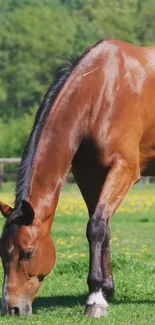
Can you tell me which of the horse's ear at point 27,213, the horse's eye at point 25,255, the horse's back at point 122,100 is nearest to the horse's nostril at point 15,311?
the horse's eye at point 25,255

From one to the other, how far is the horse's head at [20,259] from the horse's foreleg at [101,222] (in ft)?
1.56

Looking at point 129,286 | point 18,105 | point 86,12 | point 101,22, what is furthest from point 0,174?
point 86,12

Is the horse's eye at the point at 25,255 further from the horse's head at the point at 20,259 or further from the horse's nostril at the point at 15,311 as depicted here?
the horse's nostril at the point at 15,311

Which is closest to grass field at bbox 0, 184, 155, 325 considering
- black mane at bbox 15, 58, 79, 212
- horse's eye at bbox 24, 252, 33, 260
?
horse's eye at bbox 24, 252, 33, 260

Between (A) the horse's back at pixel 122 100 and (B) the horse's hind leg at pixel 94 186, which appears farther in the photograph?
(B) the horse's hind leg at pixel 94 186

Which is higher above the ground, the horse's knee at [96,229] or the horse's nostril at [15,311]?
the horse's knee at [96,229]

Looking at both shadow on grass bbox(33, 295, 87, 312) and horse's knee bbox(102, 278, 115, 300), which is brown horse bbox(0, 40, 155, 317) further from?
shadow on grass bbox(33, 295, 87, 312)

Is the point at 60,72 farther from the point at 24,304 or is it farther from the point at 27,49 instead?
the point at 27,49

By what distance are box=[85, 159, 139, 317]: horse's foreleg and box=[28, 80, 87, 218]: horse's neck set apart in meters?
0.37

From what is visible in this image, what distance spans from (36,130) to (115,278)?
2.55 metres

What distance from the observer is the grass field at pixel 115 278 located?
7.92m

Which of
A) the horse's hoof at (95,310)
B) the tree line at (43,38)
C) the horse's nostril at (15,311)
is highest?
the horse's nostril at (15,311)

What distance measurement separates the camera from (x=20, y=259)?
796 centimetres

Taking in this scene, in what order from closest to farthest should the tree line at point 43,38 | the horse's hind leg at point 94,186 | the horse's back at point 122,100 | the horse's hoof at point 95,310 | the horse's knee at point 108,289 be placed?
the horse's hoof at point 95,310, the horse's back at point 122,100, the horse's hind leg at point 94,186, the horse's knee at point 108,289, the tree line at point 43,38
